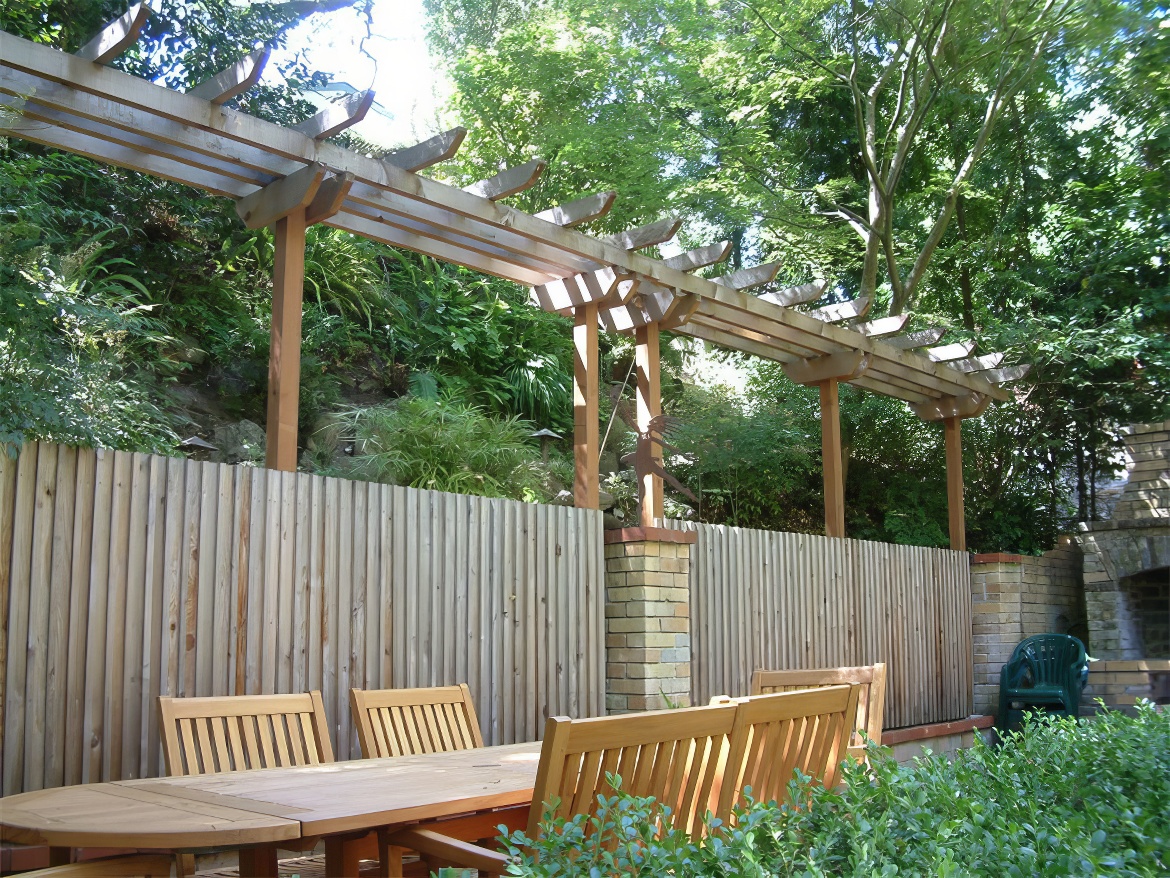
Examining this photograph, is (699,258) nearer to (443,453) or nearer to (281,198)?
(281,198)

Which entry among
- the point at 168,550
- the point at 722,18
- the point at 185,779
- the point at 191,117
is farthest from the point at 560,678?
the point at 722,18

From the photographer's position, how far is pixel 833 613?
8.15 metres

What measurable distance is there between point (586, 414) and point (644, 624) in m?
1.32

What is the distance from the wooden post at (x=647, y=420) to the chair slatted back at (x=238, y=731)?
3054 mm

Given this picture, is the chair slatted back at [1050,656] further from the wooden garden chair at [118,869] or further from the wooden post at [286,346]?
the wooden garden chair at [118,869]

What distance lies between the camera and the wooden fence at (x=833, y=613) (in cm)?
707

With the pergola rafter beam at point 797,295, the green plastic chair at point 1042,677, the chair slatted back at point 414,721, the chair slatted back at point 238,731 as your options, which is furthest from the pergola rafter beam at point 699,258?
the green plastic chair at point 1042,677

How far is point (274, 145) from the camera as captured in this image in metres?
4.93

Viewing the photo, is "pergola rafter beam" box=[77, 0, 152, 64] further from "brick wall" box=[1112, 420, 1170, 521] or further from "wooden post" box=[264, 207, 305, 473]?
"brick wall" box=[1112, 420, 1170, 521]

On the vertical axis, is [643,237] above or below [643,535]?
above

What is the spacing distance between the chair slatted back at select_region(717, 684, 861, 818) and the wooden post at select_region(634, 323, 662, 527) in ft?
10.2

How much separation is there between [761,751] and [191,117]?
351cm

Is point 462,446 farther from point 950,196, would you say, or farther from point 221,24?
point 950,196

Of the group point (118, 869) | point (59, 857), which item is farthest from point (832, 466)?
point (118, 869)
